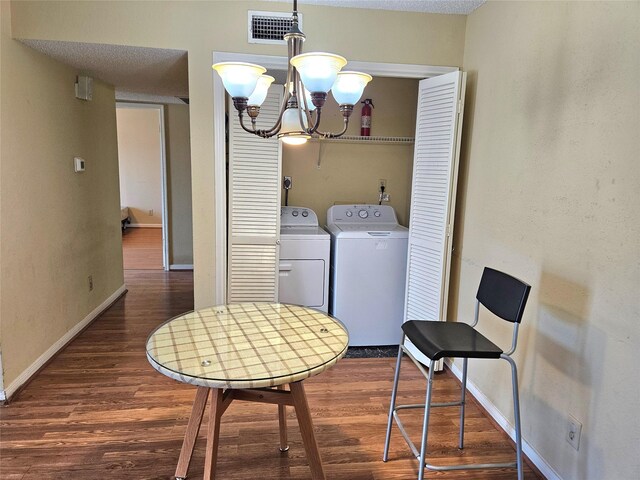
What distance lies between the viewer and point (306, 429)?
5.86 ft

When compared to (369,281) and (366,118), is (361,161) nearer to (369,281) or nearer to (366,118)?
(366,118)

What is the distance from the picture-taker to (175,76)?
352 centimetres

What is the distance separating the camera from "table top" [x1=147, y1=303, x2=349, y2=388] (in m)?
1.45

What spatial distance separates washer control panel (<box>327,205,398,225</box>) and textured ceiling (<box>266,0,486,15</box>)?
155 centimetres

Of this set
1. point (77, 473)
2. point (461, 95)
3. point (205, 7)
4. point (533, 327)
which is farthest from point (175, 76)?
point (533, 327)

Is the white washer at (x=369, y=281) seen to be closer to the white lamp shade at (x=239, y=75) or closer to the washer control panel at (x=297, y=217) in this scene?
the washer control panel at (x=297, y=217)

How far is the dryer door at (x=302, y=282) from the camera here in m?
3.28

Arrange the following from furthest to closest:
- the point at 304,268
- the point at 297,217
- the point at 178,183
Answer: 1. the point at 178,183
2. the point at 297,217
3. the point at 304,268

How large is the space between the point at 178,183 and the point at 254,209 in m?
2.96

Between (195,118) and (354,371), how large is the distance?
78.9 inches

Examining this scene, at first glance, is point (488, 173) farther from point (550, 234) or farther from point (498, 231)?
point (550, 234)

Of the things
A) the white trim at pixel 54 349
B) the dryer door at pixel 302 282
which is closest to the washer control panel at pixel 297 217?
the dryer door at pixel 302 282

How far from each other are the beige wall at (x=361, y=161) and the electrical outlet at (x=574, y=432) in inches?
89.3

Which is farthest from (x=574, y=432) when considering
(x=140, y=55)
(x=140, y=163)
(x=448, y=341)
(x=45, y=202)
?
(x=140, y=163)
